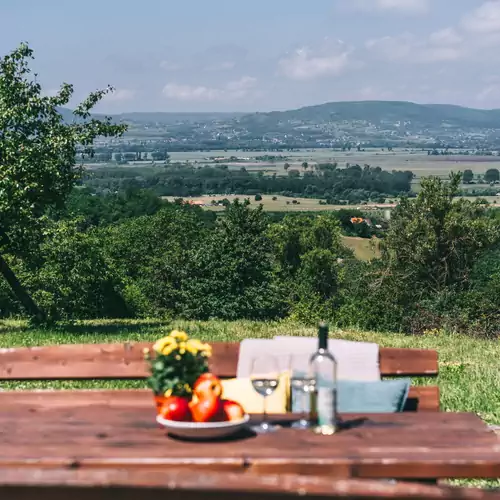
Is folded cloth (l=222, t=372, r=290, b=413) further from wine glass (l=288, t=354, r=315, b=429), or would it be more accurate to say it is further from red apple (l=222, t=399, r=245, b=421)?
red apple (l=222, t=399, r=245, b=421)

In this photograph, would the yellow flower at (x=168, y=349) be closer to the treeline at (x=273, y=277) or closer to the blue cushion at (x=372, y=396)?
the blue cushion at (x=372, y=396)

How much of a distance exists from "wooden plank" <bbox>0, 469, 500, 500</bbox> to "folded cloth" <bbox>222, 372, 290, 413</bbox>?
2.49 metres

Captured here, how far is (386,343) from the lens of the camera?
15023mm

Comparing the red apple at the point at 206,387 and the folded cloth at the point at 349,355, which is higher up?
the red apple at the point at 206,387

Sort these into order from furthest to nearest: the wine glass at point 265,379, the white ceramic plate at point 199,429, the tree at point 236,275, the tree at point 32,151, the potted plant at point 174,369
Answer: the tree at point 236,275 → the tree at point 32,151 → the wine glass at point 265,379 → the potted plant at point 174,369 → the white ceramic plate at point 199,429

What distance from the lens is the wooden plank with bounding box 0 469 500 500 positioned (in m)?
2.15

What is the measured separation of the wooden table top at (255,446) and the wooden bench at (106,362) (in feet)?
3.37

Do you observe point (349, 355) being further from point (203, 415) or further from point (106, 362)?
point (203, 415)

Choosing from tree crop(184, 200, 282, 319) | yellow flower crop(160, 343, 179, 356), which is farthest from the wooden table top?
tree crop(184, 200, 282, 319)

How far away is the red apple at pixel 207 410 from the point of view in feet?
13.0

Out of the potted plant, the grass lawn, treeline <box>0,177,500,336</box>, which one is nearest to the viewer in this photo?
the potted plant

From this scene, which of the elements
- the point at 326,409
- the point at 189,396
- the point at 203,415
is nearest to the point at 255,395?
the point at 326,409

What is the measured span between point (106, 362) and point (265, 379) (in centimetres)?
164

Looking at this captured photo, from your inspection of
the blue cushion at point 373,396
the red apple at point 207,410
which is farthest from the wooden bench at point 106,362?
the red apple at point 207,410
